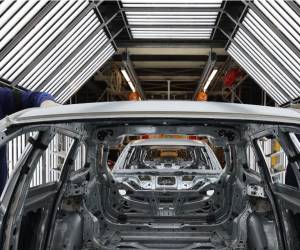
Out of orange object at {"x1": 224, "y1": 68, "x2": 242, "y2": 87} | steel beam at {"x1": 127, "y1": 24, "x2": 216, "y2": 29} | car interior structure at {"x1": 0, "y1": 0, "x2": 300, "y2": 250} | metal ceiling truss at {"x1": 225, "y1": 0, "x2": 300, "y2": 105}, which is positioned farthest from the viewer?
orange object at {"x1": 224, "y1": 68, "x2": 242, "y2": 87}

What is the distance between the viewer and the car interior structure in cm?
208

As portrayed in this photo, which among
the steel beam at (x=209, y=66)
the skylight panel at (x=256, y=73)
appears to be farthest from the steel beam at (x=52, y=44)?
the steel beam at (x=209, y=66)

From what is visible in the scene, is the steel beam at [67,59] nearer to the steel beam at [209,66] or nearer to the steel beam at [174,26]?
the steel beam at [174,26]

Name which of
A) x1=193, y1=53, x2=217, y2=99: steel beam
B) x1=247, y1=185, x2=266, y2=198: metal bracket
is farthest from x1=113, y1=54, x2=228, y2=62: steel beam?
x1=247, y1=185, x2=266, y2=198: metal bracket

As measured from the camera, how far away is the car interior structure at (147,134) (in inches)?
81.7

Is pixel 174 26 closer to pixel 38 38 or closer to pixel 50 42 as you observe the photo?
pixel 50 42

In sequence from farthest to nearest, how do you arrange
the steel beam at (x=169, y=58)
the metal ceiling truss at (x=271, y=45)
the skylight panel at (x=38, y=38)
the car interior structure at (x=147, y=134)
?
the steel beam at (x=169, y=58) → the metal ceiling truss at (x=271, y=45) → the skylight panel at (x=38, y=38) → the car interior structure at (x=147, y=134)

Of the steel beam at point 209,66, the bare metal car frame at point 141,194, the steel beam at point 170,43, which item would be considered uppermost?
the steel beam at point 170,43

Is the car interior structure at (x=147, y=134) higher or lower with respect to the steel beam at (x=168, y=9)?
lower

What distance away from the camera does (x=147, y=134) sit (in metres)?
3.26

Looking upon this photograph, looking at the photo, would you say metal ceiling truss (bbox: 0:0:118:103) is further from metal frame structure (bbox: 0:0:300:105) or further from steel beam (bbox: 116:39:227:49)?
steel beam (bbox: 116:39:227:49)

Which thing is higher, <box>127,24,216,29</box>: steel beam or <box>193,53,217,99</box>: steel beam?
<box>127,24,216,29</box>: steel beam

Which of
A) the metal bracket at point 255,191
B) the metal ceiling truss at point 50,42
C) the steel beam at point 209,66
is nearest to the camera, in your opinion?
the metal bracket at point 255,191

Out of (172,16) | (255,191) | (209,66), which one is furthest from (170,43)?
(255,191)
